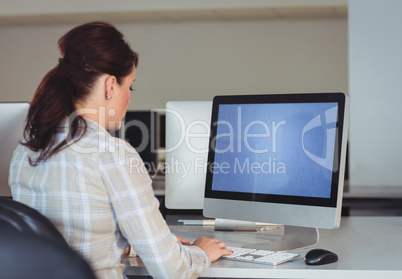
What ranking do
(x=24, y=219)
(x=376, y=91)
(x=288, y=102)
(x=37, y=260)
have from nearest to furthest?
(x=37, y=260)
(x=24, y=219)
(x=288, y=102)
(x=376, y=91)

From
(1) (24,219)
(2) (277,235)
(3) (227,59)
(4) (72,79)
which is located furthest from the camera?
(3) (227,59)

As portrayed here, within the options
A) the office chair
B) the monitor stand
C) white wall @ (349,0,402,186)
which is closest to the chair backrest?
the office chair

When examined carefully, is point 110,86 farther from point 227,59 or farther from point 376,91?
point 227,59

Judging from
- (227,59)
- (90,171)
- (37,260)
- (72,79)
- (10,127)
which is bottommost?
(37,260)

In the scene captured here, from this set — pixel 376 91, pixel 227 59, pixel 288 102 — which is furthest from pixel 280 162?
pixel 227 59

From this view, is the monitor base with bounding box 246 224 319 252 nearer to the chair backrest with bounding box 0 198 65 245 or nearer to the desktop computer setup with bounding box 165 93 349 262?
the desktop computer setup with bounding box 165 93 349 262

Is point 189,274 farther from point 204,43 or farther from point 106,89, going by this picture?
point 204,43

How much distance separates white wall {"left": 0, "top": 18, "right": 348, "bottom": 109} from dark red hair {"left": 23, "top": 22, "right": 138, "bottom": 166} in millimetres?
5922

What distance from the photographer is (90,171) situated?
59.4 inches

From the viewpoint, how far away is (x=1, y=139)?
107 inches

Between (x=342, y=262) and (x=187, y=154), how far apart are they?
0.99 m

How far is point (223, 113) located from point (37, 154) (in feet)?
3.12

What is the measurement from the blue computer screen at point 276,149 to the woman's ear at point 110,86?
762mm

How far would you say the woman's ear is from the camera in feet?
5.40
